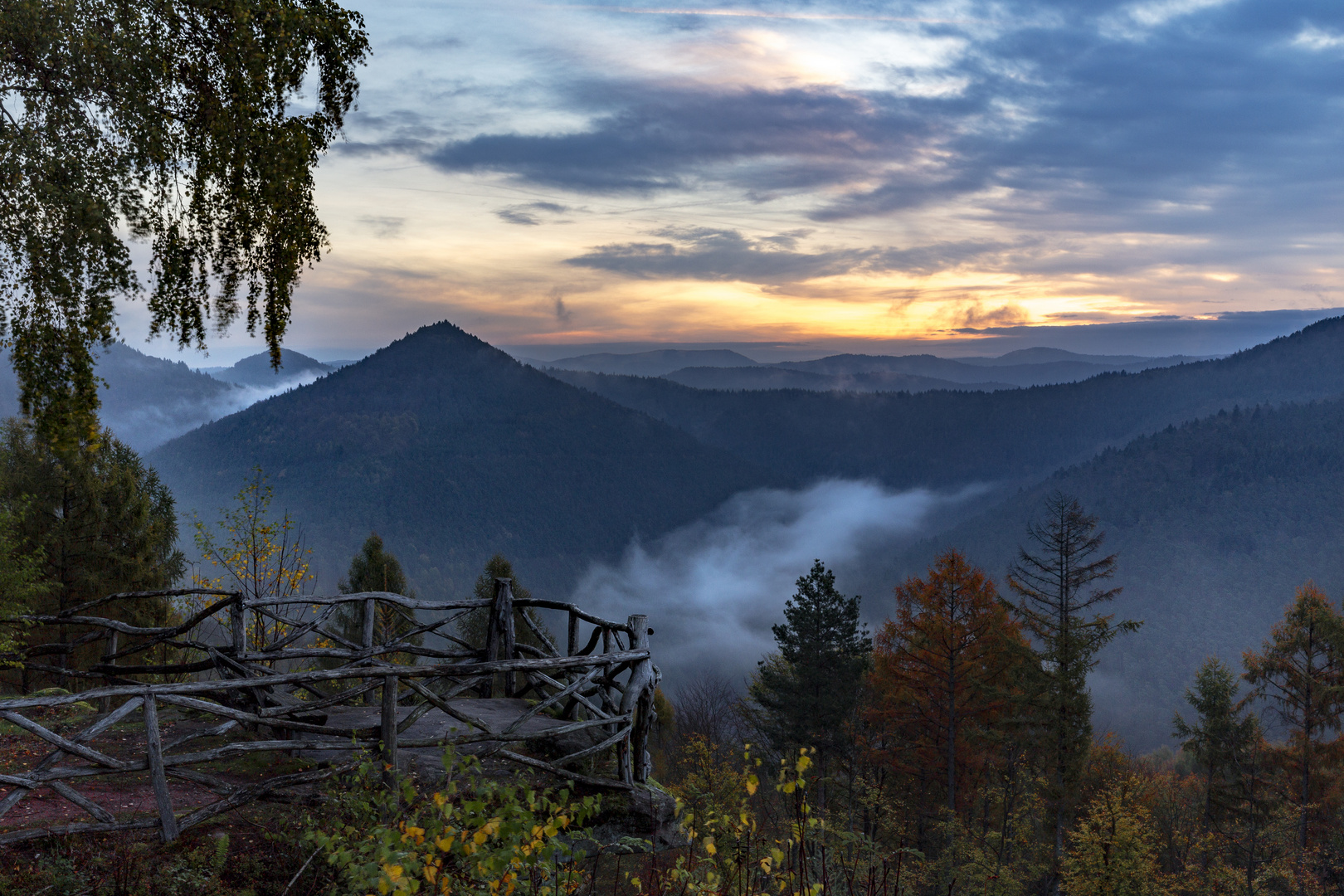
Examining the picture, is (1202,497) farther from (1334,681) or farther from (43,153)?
(43,153)

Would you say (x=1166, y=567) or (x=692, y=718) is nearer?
(x=692, y=718)

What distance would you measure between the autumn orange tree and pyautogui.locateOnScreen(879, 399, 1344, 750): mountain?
275ft

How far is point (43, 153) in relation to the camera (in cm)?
700

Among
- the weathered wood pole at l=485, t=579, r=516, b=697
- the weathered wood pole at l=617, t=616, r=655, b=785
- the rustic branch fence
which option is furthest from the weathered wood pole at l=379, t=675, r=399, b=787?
the weathered wood pole at l=485, t=579, r=516, b=697

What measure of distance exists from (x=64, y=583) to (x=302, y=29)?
21.9 m

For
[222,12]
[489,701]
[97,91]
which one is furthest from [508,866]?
[222,12]

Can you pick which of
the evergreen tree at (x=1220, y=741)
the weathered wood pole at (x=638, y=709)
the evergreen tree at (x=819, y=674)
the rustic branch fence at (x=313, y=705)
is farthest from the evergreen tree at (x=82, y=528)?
the evergreen tree at (x=1220, y=741)

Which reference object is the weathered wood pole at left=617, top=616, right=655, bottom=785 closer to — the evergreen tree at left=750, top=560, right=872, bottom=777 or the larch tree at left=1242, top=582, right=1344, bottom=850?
the evergreen tree at left=750, top=560, right=872, bottom=777

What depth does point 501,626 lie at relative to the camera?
1097 cm

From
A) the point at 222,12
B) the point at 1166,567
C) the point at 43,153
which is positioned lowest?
the point at 1166,567

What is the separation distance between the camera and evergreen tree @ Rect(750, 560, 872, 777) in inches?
1464

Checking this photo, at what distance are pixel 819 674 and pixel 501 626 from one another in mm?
29442

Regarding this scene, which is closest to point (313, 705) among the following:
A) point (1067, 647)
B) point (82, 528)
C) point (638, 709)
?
point (638, 709)

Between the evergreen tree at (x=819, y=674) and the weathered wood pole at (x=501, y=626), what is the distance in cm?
2800
